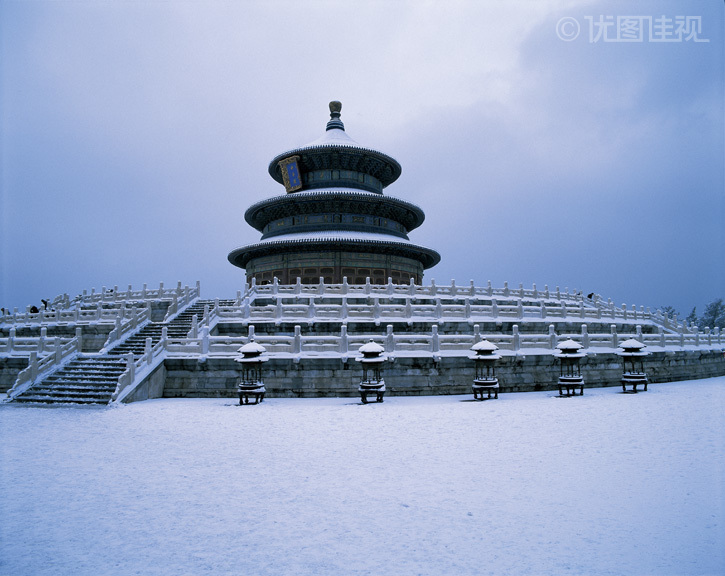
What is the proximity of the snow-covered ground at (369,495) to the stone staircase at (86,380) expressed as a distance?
3.36m

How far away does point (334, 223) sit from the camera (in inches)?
1517

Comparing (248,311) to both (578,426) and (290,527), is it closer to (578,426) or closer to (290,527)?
(578,426)

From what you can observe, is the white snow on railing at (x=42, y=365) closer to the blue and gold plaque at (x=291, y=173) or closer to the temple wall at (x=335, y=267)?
the temple wall at (x=335, y=267)

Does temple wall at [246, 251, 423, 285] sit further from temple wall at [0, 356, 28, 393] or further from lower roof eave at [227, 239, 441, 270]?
temple wall at [0, 356, 28, 393]

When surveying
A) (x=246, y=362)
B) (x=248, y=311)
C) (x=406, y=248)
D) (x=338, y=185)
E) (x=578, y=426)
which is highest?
(x=338, y=185)

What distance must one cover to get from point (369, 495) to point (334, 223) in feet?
107

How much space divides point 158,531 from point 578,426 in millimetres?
10086

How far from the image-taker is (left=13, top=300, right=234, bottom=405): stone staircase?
54.1 ft

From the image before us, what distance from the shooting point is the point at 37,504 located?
7.06 m

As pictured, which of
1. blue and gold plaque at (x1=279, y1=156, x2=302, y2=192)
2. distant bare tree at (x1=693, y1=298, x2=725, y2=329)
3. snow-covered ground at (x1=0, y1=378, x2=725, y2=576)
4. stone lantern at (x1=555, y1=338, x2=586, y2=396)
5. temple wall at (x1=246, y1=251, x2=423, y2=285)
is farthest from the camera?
distant bare tree at (x1=693, y1=298, x2=725, y2=329)

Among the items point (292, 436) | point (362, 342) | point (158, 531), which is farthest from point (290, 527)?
point (362, 342)

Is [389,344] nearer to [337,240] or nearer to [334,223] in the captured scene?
[337,240]

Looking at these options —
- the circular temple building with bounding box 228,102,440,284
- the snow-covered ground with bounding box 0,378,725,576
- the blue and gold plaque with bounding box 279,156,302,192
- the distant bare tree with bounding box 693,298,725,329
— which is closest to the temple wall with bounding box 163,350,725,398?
the snow-covered ground with bounding box 0,378,725,576

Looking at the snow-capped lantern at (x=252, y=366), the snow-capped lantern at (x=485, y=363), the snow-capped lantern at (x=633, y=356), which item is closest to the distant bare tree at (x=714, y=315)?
the snow-capped lantern at (x=633, y=356)
